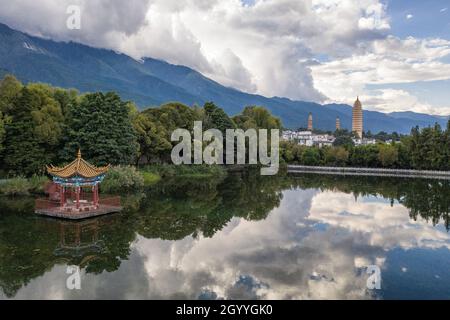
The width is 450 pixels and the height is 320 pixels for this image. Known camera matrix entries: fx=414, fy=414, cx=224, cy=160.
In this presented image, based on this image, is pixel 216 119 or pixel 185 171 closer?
pixel 185 171

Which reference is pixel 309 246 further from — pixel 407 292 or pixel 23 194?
pixel 23 194

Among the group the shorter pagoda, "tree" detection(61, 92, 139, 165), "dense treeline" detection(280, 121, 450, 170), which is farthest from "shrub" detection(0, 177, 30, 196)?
"dense treeline" detection(280, 121, 450, 170)

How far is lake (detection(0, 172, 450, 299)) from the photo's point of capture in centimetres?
1123

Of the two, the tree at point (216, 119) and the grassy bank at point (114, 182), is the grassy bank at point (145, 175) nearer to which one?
the grassy bank at point (114, 182)

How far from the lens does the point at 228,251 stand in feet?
50.1

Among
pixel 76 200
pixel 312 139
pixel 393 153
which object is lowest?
pixel 76 200

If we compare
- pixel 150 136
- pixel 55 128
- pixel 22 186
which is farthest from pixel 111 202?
pixel 150 136

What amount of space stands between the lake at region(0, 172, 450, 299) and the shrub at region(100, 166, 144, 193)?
2.27m

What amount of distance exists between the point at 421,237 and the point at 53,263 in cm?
1501

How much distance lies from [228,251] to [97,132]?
18833 mm

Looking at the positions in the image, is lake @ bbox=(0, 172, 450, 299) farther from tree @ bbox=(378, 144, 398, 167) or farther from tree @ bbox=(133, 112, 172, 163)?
tree @ bbox=(378, 144, 398, 167)

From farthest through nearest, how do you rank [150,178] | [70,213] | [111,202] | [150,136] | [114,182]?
[150,136] < [150,178] < [114,182] < [111,202] < [70,213]

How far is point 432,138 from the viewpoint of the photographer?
52.0 meters

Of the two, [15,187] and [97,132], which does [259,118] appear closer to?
[97,132]
